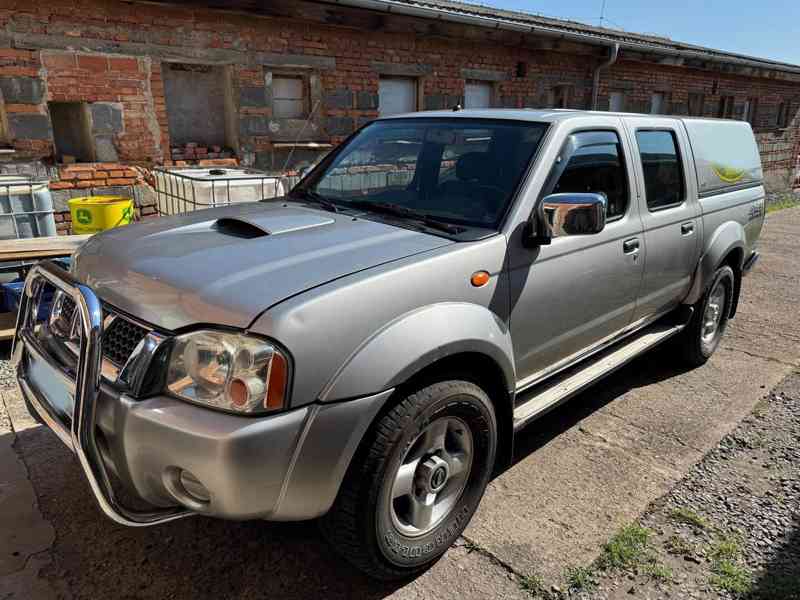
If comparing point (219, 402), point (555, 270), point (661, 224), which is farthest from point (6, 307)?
point (661, 224)

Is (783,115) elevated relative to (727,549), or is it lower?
elevated

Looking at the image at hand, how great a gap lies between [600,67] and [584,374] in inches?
426

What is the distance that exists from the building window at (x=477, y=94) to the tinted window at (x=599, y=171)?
7.26 meters

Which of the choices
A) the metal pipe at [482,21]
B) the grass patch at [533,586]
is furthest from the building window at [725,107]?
the grass patch at [533,586]

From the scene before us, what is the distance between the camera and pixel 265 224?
2662 mm

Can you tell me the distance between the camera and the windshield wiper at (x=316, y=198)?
10.1 feet

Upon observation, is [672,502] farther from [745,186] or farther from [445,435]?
[745,186]

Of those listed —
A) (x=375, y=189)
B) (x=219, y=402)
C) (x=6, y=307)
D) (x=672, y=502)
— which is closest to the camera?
(x=219, y=402)

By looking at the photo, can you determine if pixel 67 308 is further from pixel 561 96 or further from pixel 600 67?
pixel 600 67

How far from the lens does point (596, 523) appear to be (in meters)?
2.76

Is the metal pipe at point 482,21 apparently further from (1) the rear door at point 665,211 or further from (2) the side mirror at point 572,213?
(2) the side mirror at point 572,213

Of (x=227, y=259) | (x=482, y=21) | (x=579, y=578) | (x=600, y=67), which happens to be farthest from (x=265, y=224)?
(x=600, y=67)

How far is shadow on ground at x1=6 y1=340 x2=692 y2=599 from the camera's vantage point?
92.3 inches

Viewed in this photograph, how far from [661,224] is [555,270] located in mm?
1221
